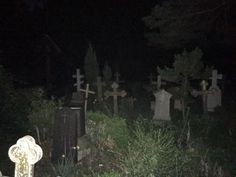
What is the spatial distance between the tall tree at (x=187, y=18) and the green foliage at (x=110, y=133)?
6.10 m

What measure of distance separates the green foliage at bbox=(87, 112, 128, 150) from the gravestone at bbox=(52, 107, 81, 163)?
0.71m

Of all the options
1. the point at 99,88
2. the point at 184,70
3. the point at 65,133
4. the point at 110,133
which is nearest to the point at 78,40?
the point at 99,88

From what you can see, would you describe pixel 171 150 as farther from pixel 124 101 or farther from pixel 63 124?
pixel 124 101

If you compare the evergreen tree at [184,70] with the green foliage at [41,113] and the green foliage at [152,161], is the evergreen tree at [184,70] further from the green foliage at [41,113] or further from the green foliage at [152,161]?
the green foliage at [152,161]

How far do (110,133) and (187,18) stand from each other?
6.81m

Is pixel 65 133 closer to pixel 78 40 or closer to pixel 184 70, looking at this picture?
pixel 184 70

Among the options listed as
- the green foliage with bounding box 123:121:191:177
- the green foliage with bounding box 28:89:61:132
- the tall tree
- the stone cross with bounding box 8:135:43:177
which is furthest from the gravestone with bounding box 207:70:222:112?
the stone cross with bounding box 8:135:43:177

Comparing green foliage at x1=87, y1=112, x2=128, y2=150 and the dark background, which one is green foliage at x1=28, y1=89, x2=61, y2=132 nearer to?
green foliage at x1=87, y1=112, x2=128, y2=150

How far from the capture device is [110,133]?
9.80 meters

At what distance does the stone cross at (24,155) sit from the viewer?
6055 mm

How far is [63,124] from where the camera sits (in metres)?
9.08

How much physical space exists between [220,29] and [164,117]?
4.43 m

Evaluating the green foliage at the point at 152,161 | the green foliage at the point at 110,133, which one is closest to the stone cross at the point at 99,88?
the green foliage at the point at 110,133

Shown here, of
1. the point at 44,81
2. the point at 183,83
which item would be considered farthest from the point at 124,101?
the point at 44,81
